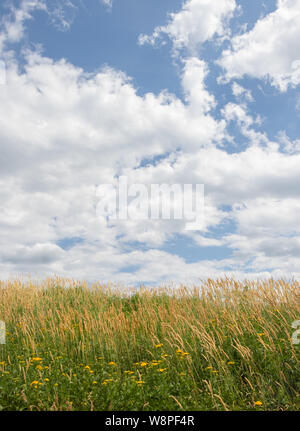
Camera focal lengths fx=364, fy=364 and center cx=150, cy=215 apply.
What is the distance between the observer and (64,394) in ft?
16.9

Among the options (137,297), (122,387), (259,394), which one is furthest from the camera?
(137,297)

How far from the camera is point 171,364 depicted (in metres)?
6.64

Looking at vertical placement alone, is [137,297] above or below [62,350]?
above

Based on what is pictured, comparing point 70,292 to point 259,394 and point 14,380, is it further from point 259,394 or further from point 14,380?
point 259,394

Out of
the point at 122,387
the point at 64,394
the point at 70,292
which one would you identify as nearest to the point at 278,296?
the point at 122,387

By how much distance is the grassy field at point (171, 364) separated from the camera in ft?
16.5

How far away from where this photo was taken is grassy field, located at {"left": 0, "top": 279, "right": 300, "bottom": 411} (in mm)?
5031

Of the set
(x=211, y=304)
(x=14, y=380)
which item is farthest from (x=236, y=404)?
(x=211, y=304)
